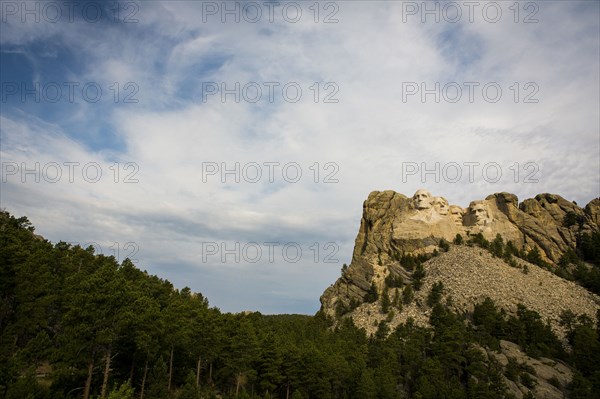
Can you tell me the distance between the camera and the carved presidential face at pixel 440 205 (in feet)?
524

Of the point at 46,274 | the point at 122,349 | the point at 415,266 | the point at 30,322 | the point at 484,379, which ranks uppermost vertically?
the point at 415,266

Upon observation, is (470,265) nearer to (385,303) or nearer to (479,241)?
(479,241)

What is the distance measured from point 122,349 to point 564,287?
407ft

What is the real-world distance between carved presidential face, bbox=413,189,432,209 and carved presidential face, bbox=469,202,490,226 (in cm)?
1821

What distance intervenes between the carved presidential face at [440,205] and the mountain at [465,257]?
41 centimetres

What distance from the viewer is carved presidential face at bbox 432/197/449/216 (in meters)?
160

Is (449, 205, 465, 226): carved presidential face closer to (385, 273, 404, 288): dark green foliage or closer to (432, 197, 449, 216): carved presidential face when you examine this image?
(432, 197, 449, 216): carved presidential face

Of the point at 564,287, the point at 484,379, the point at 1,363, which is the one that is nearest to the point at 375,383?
the point at 484,379

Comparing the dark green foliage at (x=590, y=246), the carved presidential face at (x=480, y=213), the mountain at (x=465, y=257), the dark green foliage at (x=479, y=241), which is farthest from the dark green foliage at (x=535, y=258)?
the carved presidential face at (x=480, y=213)

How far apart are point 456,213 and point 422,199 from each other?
16651 millimetres

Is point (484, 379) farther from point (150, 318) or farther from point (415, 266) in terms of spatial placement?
point (415, 266)

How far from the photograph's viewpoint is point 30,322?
126ft

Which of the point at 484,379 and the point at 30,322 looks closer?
the point at 30,322

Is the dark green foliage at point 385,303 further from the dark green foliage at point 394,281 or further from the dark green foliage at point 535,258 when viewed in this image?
the dark green foliage at point 535,258
